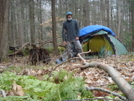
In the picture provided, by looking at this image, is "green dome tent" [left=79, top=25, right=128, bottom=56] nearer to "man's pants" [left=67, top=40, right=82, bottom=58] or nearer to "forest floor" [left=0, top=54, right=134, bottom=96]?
"man's pants" [left=67, top=40, right=82, bottom=58]

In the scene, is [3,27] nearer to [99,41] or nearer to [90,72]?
[90,72]

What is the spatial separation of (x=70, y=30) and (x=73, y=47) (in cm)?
70

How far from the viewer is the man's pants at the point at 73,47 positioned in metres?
6.45

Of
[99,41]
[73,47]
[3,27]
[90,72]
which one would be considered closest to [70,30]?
[73,47]

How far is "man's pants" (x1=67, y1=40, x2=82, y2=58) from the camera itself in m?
6.45

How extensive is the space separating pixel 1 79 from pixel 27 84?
39cm

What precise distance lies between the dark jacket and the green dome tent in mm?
1963

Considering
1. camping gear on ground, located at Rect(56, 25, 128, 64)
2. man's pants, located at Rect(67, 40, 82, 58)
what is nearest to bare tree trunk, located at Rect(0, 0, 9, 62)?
man's pants, located at Rect(67, 40, 82, 58)

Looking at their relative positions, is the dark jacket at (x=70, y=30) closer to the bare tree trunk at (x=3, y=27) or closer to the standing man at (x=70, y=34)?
the standing man at (x=70, y=34)

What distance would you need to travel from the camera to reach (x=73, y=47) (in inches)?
268

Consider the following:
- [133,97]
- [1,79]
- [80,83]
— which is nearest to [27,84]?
Answer: [1,79]

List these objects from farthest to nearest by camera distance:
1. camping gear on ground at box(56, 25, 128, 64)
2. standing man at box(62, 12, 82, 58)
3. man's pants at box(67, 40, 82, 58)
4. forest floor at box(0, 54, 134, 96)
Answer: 1. camping gear on ground at box(56, 25, 128, 64)
2. standing man at box(62, 12, 82, 58)
3. man's pants at box(67, 40, 82, 58)
4. forest floor at box(0, 54, 134, 96)

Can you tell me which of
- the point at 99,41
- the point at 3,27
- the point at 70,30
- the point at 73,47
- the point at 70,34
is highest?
the point at 3,27

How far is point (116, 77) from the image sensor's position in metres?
1.10
